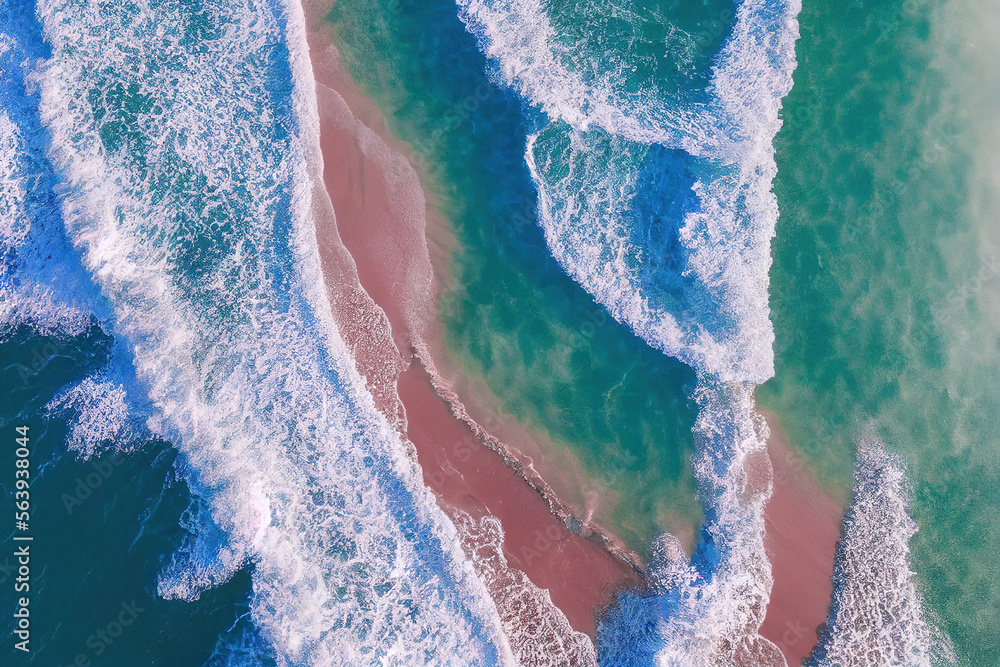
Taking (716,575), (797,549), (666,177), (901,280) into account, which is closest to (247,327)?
(666,177)

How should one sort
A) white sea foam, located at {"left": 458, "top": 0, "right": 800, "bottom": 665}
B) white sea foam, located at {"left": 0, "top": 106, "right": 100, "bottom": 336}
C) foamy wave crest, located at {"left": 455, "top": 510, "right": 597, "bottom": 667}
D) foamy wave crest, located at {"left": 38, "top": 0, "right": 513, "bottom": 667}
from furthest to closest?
white sea foam, located at {"left": 0, "top": 106, "right": 100, "bottom": 336}, white sea foam, located at {"left": 458, "top": 0, "right": 800, "bottom": 665}, foamy wave crest, located at {"left": 455, "top": 510, "right": 597, "bottom": 667}, foamy wave crest, located at {"left": 38, "top": 0, "right": 513, "bottom": 667}

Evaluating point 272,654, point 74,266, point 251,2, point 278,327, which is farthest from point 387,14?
point 272,654

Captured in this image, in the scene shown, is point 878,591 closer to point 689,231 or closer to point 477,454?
point 689,231

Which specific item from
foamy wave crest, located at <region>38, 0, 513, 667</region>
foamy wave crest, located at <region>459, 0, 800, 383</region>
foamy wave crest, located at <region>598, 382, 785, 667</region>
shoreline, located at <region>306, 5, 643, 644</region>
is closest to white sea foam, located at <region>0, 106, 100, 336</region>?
foamy wave crest, located at <region>38, 0, 513, 667</region>

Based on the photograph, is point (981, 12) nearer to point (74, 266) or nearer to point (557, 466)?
point (557, 466)

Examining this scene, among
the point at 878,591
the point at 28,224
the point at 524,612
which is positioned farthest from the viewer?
the point at 28,224

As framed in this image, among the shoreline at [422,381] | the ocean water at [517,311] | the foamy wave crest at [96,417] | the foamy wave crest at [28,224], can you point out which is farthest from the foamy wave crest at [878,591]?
the foamy wave crest at [28,224]

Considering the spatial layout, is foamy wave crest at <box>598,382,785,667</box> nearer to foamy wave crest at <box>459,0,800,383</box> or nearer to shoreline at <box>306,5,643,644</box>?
shoreline at <box>306,5,643,644</box>
